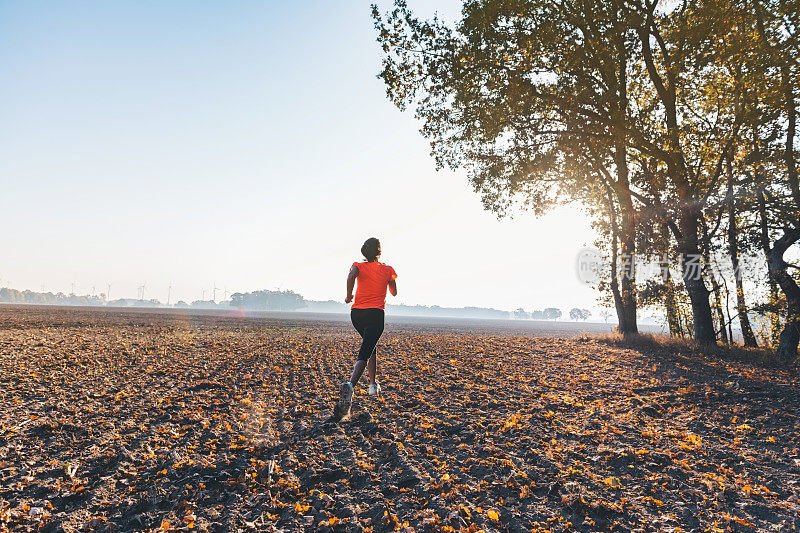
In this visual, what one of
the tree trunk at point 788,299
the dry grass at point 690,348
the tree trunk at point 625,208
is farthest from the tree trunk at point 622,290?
the tree trunk at point 788,299

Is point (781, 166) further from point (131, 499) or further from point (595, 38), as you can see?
point (131, 499)

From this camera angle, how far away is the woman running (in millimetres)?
6961

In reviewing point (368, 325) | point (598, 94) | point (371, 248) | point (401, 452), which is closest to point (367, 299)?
point (368, 325)

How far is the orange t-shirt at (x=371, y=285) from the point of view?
702 centimetres

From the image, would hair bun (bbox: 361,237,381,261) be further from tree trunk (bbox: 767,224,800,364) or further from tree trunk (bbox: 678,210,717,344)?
tree trunk (bbox: 678,210,717,344)

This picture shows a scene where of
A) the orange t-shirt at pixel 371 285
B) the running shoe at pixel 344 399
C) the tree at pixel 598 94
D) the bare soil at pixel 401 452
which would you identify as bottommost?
the bare soil at pixel 401 452

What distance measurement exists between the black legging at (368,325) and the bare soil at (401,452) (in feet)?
3.95

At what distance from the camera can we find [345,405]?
6914 millimetres

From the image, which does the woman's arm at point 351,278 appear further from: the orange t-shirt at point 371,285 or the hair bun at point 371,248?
the hair bun at point 371,248

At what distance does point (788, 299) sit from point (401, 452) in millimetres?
13694

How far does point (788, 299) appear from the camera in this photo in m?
12.4

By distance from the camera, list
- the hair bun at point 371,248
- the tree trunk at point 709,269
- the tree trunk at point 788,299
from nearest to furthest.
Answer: the hair bun at point 371,248 < the tree trunk at point 788,299 < the tree trunk at point 709,269

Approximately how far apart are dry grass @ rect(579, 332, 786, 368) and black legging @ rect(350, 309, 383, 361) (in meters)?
11.4

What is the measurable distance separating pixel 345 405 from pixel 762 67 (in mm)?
13708
